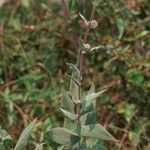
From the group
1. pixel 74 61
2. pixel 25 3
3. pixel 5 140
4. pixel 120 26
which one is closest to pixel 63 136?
pixel 5 140

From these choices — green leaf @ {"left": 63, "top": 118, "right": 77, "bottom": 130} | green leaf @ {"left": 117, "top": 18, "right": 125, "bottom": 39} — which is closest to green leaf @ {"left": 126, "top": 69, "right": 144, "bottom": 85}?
green leaf @ {"left": 117, "top": 18, "right": 125, "bottom": 39}

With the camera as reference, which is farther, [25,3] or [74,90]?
[25,3]

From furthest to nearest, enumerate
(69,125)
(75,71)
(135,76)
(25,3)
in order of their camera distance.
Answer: (25,3) → (135,76) → (69,125) → (75,71)

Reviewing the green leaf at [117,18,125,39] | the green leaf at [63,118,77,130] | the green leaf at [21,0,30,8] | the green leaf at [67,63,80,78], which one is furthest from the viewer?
the green leaf at [21,0,30,8]

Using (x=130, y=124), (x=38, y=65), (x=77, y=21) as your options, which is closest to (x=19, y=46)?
(x=38, y=65)

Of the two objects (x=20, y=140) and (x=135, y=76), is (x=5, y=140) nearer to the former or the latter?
(x=20, y=140)

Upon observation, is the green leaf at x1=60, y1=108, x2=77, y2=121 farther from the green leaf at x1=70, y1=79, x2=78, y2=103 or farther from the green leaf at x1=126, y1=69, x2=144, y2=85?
the green leaf at x1=126, y1=69, x2=144, y2=85

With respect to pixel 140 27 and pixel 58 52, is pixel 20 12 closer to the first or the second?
pixel 58 52

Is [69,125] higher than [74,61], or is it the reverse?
[69,125]
